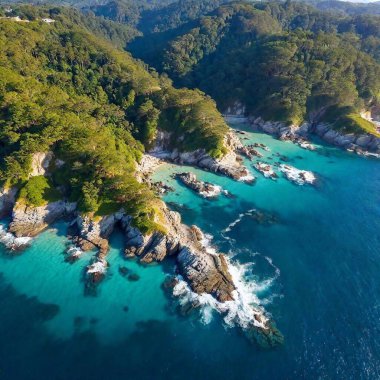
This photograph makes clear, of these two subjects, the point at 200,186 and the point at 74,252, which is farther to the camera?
the point at 200,186

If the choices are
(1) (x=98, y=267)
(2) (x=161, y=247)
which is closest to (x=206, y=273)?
(2) (x=161, y=247)

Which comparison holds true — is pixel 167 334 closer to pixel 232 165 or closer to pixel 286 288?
pixel 286 288

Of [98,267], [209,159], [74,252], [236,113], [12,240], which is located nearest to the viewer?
[98,267]

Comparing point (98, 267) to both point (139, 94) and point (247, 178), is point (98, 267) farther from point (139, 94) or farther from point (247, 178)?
point (139, 94)

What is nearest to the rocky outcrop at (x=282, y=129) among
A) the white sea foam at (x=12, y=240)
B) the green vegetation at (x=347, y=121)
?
the green vegetation at (x=347, y=121)

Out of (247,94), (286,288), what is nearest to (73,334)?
(286,288)

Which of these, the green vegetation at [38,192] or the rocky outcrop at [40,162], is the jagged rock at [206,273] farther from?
the rocky outcrop at [40,162]
